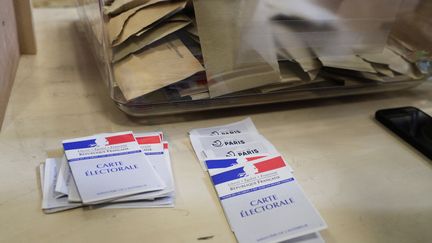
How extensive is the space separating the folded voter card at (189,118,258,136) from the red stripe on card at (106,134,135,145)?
0.30 ft

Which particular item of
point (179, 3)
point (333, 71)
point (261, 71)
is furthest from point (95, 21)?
point (333, 71)

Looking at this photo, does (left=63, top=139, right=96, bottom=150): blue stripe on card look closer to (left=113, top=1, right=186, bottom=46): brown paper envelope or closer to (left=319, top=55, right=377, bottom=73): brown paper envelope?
(left=113, top=1, right=186, bottom=46): brown paper envelope

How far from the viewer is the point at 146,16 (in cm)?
52

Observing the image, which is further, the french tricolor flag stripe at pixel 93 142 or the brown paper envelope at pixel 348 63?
the brown paper envelope at pixel 348 63

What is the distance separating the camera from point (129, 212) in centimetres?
41

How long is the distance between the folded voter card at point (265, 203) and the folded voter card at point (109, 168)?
80 millimetres

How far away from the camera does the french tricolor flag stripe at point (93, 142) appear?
0.45 m

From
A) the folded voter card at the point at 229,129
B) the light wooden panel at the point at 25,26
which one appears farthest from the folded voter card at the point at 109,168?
the light wooden panel at the point at 25,26

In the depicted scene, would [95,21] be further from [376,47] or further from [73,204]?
[376,47]

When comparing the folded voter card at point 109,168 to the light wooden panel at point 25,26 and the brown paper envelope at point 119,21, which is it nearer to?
the brown paper envelope at point 119,21

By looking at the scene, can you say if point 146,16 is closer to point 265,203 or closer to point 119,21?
point 119,21

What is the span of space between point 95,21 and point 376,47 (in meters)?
0.45

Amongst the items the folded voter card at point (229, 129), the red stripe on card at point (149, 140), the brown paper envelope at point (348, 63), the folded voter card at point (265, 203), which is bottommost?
the folded voter card at point (265, 203)

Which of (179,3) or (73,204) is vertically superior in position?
(179,3)
